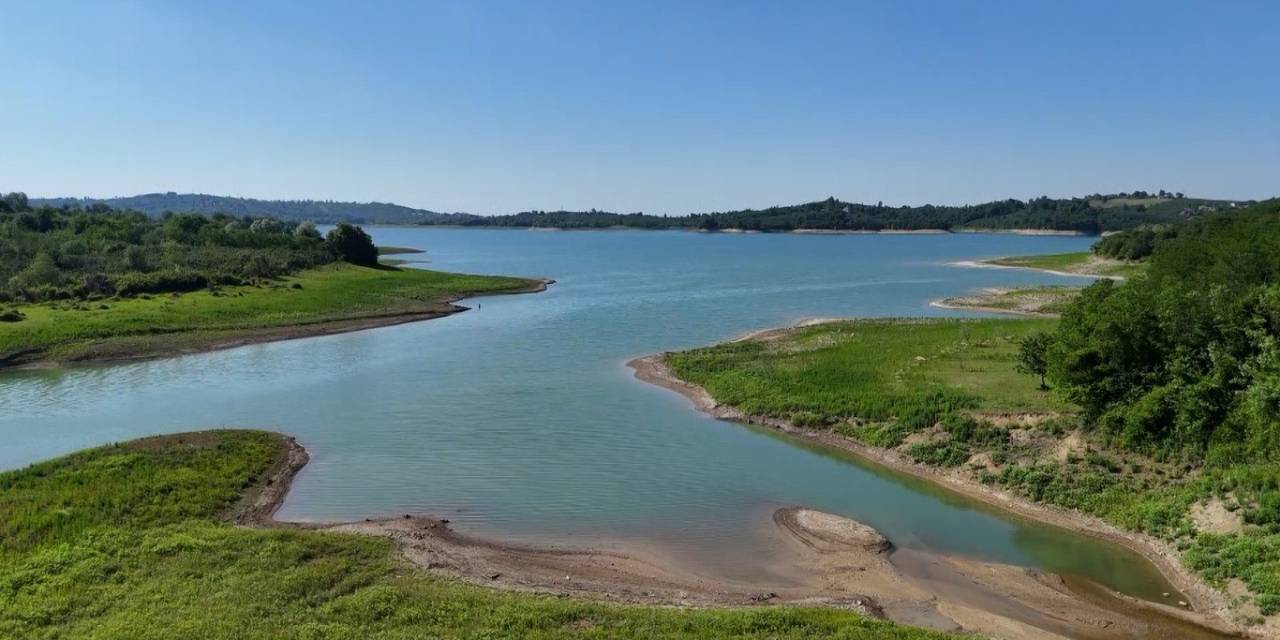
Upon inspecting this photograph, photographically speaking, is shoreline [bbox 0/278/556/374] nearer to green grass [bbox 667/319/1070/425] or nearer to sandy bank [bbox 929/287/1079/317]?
green grass [bbox 667/319/1070/425]

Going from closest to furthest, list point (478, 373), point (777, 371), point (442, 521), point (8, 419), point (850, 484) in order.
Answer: point (442, 521), point (850, 484), point (8, 419), point (777, 371), point (478, 373)

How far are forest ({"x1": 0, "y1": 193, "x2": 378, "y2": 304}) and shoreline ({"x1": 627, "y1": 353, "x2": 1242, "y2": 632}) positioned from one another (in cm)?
Answer: 5151

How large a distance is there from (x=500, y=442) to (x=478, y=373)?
14109 mm

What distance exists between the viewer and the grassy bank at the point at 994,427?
20.5m

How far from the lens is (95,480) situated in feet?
81.7

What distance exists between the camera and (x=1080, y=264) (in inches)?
4815

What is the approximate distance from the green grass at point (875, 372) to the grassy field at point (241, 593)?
17.7 meters

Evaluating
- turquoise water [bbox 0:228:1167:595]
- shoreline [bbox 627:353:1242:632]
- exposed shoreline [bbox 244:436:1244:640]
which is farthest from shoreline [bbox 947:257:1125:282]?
exposed shoreline [bbox 244:436:1244:640]

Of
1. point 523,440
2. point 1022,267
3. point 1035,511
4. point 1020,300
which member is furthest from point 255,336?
point 1022,267

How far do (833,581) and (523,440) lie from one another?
1575cm

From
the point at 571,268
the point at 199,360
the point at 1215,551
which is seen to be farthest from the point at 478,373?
the point at 571,268

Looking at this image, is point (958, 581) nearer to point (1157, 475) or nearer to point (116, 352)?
point (1157, 475)

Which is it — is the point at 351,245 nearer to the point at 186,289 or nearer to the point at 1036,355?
the point at 186,289

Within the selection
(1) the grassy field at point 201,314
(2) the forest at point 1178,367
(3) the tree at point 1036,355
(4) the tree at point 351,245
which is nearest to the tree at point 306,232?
(4) the tree at point 351,245
